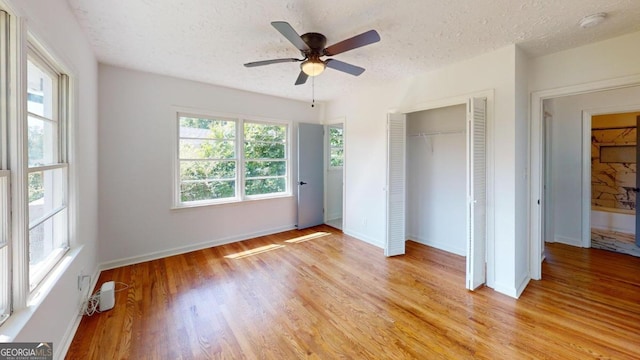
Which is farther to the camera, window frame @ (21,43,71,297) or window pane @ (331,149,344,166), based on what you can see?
window pane @ (331,149,344,166)

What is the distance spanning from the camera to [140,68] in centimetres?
325

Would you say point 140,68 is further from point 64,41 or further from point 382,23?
point 382,23

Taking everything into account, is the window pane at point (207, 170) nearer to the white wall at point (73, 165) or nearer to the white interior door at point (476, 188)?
the white wall at point (73, 165)

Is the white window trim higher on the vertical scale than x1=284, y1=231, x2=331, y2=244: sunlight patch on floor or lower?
higher

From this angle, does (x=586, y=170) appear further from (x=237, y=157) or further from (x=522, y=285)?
(x=237, y=157)

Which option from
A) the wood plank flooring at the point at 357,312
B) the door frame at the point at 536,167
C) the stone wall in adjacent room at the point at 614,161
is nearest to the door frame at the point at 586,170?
the wood plank flooring at the point at 357,312

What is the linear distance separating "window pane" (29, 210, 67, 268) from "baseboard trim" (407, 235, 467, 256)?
4329 millimetres

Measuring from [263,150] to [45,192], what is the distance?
2.98m

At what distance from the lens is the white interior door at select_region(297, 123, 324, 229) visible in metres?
4.88

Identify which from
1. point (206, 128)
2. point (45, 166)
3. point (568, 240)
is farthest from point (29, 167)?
point (568, 240)

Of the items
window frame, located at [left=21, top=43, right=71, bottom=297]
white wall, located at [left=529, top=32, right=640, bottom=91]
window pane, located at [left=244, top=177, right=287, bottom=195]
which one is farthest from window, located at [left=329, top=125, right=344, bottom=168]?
window frame, located at [left=21, top=43, right=71, bottom=297]

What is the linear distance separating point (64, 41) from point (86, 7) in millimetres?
334

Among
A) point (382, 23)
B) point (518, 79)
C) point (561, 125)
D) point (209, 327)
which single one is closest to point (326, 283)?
point (209, 327)

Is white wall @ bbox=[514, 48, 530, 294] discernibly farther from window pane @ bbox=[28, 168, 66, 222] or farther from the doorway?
window pane @ bbox=[28, 168, 66, 222]
